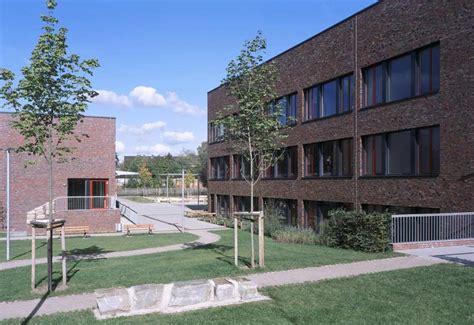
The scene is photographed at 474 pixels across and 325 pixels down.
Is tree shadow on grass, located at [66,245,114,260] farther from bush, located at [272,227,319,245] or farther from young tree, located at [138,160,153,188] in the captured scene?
young tree, located at [138,160,153,188]

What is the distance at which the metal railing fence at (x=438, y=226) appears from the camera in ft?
50.5

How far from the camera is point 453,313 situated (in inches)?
295

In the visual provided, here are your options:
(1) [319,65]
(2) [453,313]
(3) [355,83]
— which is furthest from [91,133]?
(2) [453,313]

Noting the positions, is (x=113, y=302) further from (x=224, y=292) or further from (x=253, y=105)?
(x=253, y=105)

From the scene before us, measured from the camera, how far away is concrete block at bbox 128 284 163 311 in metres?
7.72

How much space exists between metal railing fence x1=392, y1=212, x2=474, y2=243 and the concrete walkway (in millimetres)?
2629

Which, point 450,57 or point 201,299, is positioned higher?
point 450,57

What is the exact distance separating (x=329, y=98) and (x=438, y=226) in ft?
32.3

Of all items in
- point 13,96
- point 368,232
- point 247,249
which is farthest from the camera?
point 247,249

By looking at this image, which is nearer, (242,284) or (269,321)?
(269,321)

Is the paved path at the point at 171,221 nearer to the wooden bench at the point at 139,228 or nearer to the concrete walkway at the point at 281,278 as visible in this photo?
the wooden bench at the point at 139,228

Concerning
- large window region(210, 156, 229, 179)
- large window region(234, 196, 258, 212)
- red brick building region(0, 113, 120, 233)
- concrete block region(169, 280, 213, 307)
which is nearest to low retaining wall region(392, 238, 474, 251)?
concrete block region(169, 280, 213, 307)

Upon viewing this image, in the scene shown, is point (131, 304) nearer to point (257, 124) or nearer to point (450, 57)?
point (257, 124)

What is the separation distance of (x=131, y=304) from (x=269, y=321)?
2.22 meters
